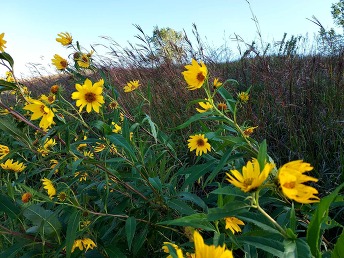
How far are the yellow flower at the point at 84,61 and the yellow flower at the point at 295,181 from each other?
1.11m

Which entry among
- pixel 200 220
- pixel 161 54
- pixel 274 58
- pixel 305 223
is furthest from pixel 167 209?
pixel 274 58

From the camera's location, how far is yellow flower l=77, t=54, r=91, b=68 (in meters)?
1.43

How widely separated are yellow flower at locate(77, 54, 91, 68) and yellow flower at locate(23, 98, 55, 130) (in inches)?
15.2

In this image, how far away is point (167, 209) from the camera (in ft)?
3.46

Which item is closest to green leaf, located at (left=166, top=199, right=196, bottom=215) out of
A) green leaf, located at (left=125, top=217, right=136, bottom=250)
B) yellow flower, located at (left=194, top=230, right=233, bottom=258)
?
green leaf, located at (left=125, top=217, right=136, bottom=250)

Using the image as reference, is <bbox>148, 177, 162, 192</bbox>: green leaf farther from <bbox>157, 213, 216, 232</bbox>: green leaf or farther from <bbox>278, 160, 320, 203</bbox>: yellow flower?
<bbox>278, 160, 320, 203</bbox>: yellow flower

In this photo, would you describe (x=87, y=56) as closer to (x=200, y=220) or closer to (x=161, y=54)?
(x=200, y=220)

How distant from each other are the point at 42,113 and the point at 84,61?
45 cm

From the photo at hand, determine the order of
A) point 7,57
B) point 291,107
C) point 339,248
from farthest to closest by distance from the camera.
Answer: point 291,107
point 7,57
point 339,248

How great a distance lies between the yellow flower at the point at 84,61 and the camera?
1435 mm

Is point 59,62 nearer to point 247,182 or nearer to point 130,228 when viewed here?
point 130,228

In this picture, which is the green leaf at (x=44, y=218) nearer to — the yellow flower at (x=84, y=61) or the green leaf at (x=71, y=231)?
the green leaf at (x=71, y=231)

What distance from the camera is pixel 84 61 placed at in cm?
147

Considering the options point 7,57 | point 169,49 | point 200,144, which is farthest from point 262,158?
point 169,49
